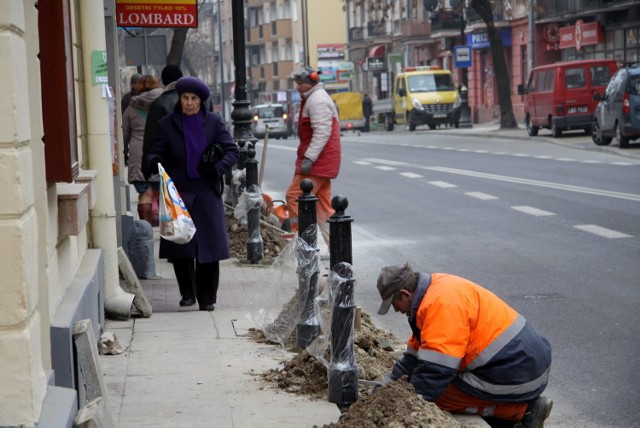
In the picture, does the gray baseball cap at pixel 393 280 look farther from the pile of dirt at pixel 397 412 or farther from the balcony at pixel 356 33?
the balcony at pixel 356 33

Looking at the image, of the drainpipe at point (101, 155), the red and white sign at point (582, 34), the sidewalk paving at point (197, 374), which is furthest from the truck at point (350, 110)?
the drainpipe at point (101, 155)

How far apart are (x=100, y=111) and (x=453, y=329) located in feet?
12.8

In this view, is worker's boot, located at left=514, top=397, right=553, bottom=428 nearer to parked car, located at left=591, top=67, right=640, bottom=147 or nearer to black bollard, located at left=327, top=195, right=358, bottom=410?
black bollard, located at left=327, top=195, right=358, bottom=410

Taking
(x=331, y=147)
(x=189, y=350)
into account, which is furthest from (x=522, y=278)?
(x=189, y=350)

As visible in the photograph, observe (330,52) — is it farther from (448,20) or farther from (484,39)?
(484,39)

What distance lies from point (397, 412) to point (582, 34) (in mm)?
47982

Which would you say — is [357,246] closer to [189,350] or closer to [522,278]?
[522,278]

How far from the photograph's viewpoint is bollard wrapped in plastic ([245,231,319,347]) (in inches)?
331

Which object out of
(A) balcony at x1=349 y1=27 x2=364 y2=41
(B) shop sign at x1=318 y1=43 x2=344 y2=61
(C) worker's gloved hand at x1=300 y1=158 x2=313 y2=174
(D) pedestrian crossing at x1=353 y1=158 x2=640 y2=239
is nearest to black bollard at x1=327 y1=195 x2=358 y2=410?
(C) worker's gloved hand at x1=300 y1=158 x2=313 y2=174

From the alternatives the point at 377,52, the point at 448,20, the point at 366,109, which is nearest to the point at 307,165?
the point at 366,109

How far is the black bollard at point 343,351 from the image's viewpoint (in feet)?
22.0

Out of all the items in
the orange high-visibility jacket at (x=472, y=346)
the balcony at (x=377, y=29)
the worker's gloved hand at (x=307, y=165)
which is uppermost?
the balcony at (x=377, y=29)

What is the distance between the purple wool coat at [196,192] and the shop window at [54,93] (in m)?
3.31

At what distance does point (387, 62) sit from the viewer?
83812mm
